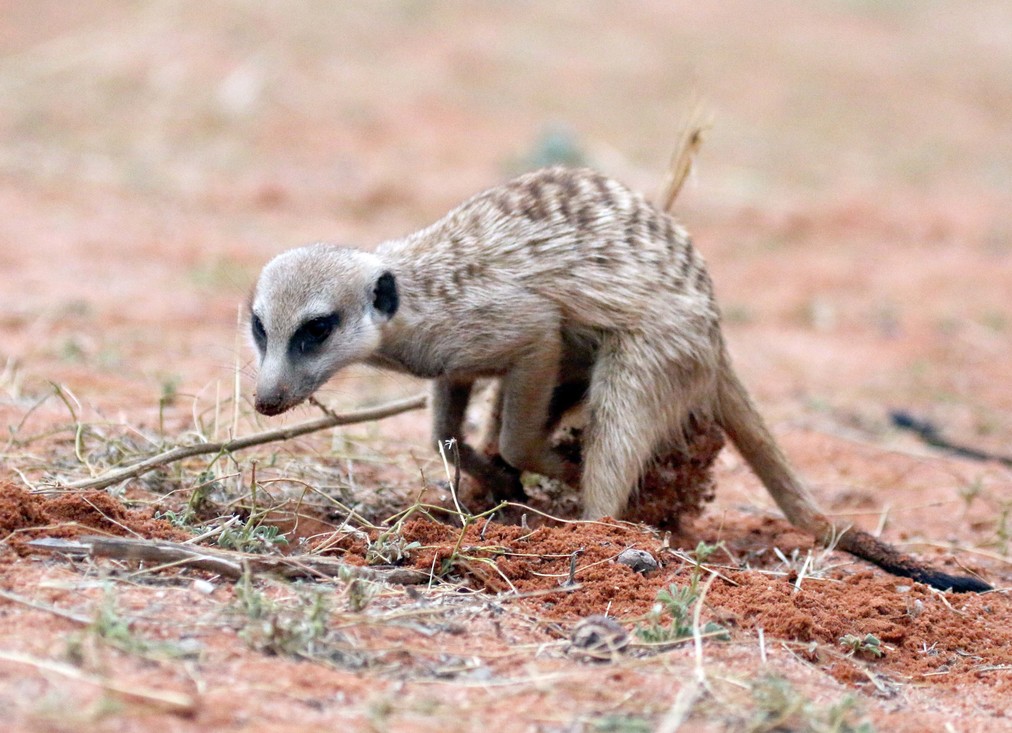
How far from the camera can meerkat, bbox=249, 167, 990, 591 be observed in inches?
140

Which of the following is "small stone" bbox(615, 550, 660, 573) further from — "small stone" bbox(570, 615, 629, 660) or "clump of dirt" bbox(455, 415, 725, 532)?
"clump of dirt" bbox(455, 415, 725, 532)

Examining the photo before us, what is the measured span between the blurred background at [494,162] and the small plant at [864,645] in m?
2.21

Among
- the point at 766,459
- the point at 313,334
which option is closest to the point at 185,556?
the point at 313,334

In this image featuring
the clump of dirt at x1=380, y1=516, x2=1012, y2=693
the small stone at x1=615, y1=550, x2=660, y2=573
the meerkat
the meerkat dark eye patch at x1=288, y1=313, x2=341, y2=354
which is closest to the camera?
the clump of dirt at x1=380, y1=516, x2=1012, y2=693

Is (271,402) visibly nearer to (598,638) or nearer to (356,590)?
(356,590)

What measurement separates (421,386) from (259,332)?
157cm

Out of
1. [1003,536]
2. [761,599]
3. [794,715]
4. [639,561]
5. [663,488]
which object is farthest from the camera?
[1003,536]

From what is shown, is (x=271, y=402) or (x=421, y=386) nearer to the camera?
(x=271, y=402)

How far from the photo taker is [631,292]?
12.3ft

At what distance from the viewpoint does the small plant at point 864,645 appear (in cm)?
287

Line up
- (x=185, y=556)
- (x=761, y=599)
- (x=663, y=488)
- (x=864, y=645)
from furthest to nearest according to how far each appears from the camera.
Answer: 1. (x=663, y=488)
2. (x=761, y=599)
3. (x=864, y=645)
4. (x=185, y=556)

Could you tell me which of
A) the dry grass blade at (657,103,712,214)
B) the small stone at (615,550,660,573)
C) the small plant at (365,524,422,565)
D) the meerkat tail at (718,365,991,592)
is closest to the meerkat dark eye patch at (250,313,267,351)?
the small plant at (365,524,422,565)

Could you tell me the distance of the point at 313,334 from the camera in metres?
3.43

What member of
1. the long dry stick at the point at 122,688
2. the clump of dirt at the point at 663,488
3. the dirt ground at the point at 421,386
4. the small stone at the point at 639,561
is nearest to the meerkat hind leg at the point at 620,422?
the clump of dirt at the point at 663,488
